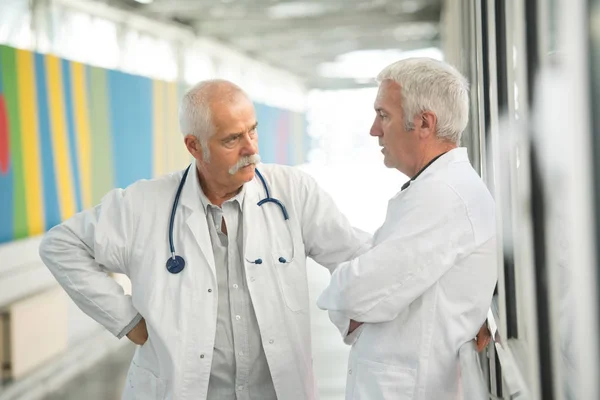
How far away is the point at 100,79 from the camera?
5930mm

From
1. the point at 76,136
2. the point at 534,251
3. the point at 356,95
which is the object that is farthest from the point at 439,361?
the point at 356,95

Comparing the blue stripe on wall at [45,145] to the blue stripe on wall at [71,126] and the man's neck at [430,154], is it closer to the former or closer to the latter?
the blue stripe on wall at [71,126]

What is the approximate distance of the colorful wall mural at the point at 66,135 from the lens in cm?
447

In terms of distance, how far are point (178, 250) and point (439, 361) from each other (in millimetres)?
887

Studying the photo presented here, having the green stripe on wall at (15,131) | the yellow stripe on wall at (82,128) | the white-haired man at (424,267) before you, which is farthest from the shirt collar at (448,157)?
the yellow stripe on wall at (82,128)

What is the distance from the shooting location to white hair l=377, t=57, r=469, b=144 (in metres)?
1.85

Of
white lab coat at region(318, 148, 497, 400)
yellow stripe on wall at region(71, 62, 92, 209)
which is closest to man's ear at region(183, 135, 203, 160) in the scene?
white lab coat at region(318, 148, 497, 400)

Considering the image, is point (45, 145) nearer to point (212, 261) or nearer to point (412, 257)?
point (212, 261)

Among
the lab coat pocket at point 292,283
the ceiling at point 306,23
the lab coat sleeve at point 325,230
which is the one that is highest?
the ceiling at point 306,23

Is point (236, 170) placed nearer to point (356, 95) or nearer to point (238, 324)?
point (238, 324)

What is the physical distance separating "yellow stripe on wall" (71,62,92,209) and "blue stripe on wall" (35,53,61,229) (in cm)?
47

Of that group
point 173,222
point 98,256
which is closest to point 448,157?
point 173,222

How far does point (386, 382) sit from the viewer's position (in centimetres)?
181

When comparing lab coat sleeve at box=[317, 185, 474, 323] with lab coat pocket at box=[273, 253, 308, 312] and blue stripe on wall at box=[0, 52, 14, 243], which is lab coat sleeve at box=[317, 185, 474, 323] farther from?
blue stripe on wall at box=[0, 52, 14, 243]
